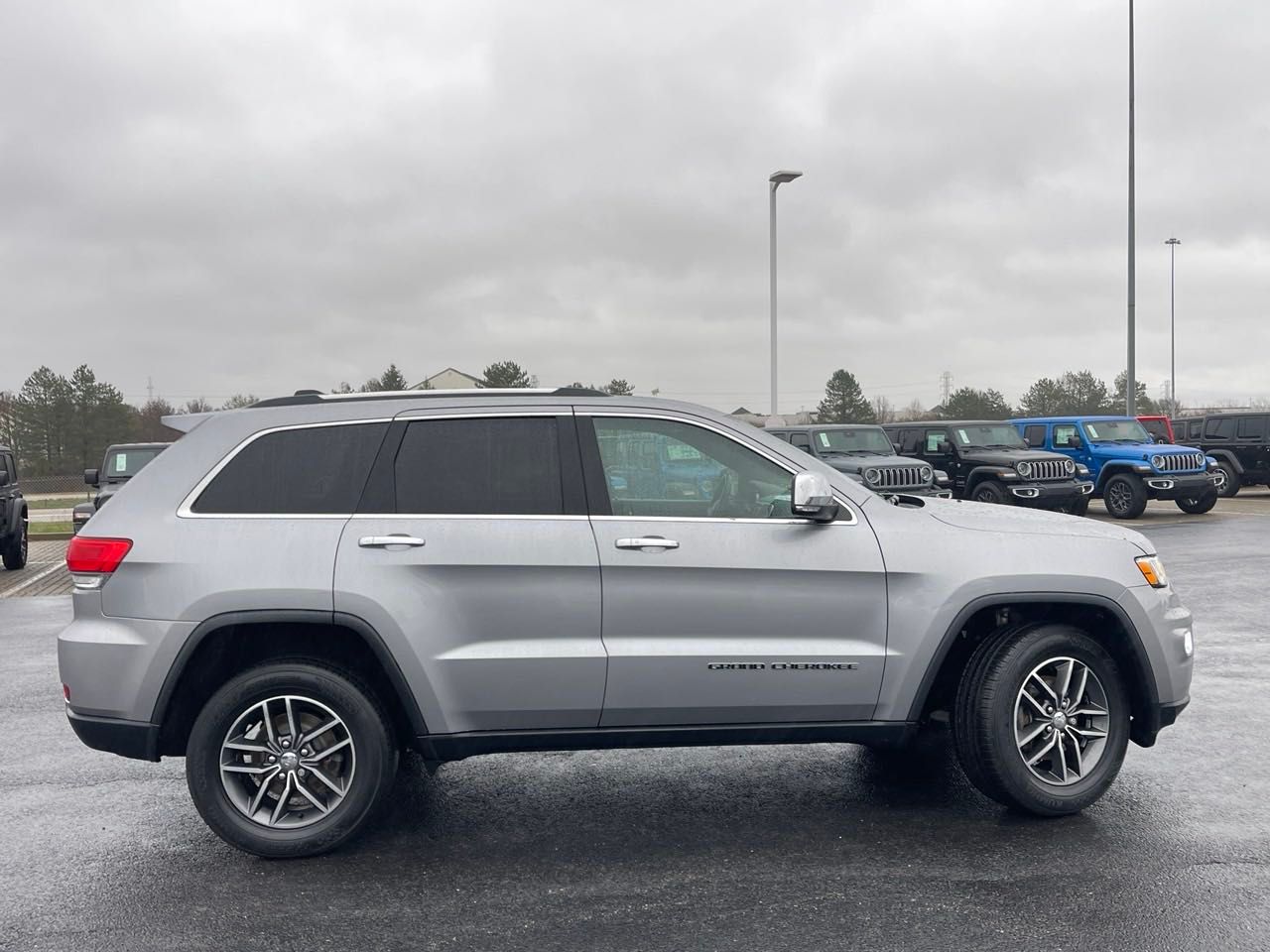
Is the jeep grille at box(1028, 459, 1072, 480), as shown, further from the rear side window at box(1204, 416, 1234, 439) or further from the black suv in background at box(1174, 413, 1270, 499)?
the rear side window at box(1204, 416, 1234, 439)

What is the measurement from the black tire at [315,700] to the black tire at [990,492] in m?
16.4

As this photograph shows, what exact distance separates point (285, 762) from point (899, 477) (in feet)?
46.0

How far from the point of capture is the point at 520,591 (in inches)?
175

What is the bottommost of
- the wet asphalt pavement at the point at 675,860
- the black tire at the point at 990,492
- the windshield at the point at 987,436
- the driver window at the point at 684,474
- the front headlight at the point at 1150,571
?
the wet asphalt pavement at the point at 675,860

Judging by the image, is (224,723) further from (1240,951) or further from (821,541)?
(1240,951)

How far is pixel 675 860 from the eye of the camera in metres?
A: 4.40

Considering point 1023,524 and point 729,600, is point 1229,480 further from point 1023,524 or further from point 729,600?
Result: point 729,600

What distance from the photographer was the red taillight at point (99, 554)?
440cm

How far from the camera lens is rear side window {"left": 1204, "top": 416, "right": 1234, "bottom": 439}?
25422 mm

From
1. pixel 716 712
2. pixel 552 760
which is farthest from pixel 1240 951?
pixel 552 760

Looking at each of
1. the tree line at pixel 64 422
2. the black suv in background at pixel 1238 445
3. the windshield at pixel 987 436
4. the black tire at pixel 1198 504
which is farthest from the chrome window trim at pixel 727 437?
the tree line at pixel 64 422

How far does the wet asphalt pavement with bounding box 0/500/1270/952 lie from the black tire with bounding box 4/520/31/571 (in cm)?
1072

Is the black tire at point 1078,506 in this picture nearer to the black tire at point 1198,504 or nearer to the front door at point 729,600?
the black tire at point 1198,504

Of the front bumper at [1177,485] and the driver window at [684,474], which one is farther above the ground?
the driver window at [684,474]
